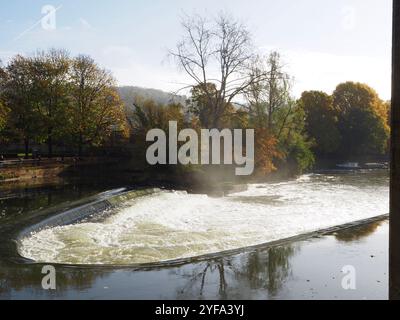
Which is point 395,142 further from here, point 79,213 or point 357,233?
point 79,213

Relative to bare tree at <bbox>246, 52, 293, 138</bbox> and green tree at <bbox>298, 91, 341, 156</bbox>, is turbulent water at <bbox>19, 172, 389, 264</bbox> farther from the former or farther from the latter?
green tree at <bbox>298, 91, 341, 156</bbox>

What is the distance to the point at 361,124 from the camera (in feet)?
199

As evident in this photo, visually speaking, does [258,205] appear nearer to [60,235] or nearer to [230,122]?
[60,235]

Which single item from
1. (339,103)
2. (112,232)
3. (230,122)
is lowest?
(112,232)

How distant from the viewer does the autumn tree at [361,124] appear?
60594mm

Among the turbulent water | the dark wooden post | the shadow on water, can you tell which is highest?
the dark wooden post

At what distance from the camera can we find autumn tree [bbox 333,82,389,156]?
199 feet

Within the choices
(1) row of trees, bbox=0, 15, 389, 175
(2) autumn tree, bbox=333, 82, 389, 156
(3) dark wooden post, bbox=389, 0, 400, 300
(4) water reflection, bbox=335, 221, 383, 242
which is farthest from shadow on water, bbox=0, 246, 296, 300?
(2) autumn tree, bbox=333, 82, 389, 156

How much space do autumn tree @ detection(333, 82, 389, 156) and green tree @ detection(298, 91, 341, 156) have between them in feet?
6.00

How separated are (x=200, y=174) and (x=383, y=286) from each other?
2265 cm

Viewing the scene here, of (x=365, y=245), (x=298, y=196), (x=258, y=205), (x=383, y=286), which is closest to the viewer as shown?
(x=383, y=286)

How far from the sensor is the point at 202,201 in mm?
23828

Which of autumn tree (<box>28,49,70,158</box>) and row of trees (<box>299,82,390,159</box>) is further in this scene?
row of trees (<box>299,82,390,159</box>)
